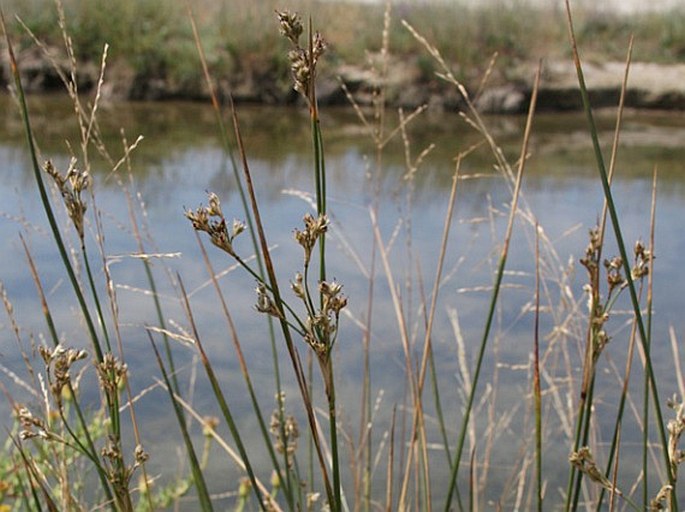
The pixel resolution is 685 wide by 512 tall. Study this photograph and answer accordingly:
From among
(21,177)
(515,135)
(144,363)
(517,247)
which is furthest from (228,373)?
(515,135)

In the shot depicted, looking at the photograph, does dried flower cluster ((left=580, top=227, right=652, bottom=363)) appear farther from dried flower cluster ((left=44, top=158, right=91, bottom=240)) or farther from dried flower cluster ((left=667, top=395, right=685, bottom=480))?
dried flower cluster ((left=44, top=158, right=91, bottom=240))

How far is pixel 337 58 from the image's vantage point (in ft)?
30.3

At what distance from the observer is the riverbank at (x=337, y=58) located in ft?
28.0

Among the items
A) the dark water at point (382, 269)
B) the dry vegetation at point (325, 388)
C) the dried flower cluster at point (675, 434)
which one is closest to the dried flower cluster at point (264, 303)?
the dry vegetation at point (325, 388)

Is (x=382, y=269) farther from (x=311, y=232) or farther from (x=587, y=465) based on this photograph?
(x=311, y=232)

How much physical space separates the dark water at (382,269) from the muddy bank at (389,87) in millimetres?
1711

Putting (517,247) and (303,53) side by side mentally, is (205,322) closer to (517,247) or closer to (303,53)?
(517,247)

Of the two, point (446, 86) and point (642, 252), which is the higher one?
point (446, 86)

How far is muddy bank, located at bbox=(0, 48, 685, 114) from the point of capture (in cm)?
846

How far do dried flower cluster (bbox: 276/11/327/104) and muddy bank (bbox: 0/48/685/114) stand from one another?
7.68 m

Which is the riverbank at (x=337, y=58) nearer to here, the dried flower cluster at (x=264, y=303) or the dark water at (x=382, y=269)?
the dark water at (x=382, y=269)

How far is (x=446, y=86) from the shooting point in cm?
865

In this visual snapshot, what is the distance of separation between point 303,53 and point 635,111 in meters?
9.18

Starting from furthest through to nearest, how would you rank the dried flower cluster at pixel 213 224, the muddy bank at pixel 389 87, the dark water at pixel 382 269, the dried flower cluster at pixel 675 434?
the muddy bank at pixel 389 87, the dark water at pixel 382 269, the dried flower cluster at pixel 675 434, the dried flower cluster at pixel 213 224
